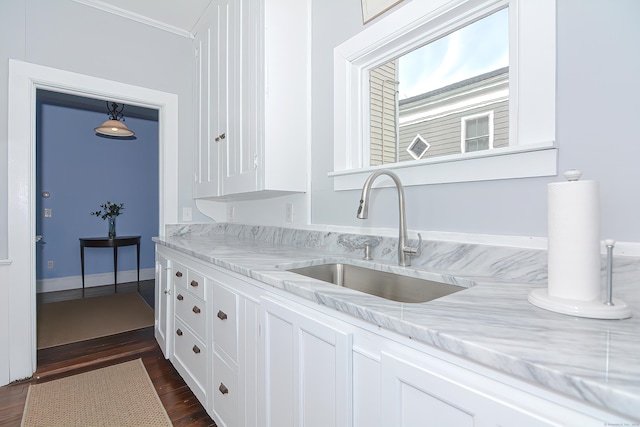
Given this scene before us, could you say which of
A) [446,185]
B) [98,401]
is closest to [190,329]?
[98,401]

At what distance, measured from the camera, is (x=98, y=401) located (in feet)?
5.98

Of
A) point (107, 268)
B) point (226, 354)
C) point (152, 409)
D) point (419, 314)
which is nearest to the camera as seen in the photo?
point (419, 314)

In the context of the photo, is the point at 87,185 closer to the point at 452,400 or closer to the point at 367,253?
the point at 367,253

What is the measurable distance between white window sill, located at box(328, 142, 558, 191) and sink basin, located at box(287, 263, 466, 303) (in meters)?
0.40

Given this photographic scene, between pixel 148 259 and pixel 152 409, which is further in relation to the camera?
pixel 148 259

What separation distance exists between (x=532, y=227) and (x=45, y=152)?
5.37 m

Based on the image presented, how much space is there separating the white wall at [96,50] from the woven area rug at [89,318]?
41.2 inches

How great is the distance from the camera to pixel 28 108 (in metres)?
2.13

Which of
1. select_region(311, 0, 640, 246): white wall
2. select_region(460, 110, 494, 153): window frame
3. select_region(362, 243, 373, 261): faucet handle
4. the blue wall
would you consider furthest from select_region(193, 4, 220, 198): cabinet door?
the blue wall

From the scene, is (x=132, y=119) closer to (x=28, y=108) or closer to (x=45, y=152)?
(x=45, y=152)

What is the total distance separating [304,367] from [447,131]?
107 centimetres

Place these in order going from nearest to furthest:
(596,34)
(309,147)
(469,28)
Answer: (596,34) < (469,28) < (309,147)

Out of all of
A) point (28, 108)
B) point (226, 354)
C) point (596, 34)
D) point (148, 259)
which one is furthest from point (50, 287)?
point (596, 34)

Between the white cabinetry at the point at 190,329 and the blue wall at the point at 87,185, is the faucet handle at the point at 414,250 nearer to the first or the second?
the white cabinetry at the point at 190,329
